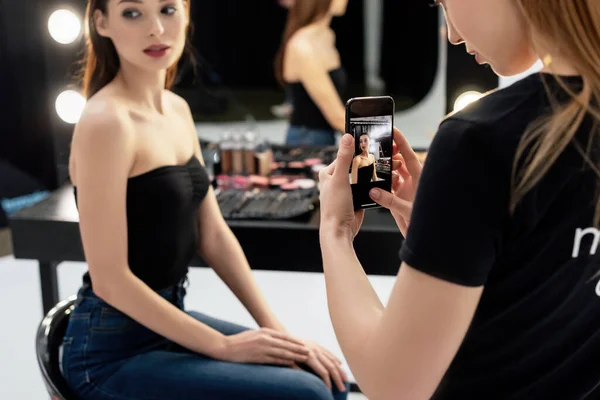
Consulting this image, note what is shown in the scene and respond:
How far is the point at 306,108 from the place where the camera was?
104 inches

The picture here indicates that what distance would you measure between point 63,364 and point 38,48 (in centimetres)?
214

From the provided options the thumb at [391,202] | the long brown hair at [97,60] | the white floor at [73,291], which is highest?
the long brown hair at [97,60]

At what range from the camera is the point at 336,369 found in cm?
126

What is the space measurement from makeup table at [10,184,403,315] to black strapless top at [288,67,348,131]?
1010 mm

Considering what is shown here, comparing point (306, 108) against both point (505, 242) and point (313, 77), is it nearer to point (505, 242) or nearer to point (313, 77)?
point (313, 77)

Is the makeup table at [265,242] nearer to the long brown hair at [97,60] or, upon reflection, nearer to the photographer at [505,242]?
the long brown hair at [97,60]

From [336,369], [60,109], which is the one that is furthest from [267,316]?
[60,109]

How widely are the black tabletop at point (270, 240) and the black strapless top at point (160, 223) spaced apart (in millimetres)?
269

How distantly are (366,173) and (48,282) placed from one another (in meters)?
1.15

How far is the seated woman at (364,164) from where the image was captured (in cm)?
82

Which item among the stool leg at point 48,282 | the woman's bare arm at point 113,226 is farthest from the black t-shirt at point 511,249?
the stool leg at point 48,282

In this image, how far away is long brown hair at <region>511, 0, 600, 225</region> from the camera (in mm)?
524

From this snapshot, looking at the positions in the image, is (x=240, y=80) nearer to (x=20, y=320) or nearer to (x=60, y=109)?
(x=60, y=109)

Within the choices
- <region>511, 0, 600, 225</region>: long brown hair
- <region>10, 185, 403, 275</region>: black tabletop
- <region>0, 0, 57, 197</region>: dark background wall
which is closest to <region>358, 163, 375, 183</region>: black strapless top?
<region>511, 0, 600, 225</region>: long brown hair
